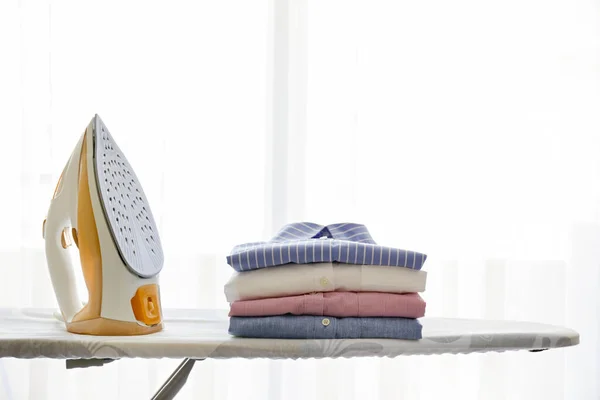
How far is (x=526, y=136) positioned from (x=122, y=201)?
1332mm

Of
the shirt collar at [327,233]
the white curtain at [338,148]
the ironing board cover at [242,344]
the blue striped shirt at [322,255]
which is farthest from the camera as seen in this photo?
the white curtain at [338,148]

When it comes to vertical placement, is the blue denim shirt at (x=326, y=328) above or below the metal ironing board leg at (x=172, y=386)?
above

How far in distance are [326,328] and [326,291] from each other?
5cm

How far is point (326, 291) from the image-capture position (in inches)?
33.9

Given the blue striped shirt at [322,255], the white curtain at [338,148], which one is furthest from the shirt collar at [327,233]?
the white curtain at [338,148]

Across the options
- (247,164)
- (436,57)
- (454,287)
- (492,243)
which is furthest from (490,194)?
(247,164)

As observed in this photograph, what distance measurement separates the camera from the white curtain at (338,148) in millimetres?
1931

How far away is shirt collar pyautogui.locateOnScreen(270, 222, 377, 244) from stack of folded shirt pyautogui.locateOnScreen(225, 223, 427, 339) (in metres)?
0.17

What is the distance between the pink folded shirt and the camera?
84cm

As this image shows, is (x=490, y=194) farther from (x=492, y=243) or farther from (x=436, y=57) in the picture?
(x=436, y=57)

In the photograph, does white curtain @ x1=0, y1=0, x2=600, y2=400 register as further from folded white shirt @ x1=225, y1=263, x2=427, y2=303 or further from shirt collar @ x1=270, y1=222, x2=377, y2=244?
folded white shirt @ x1=225, y1=263, x2=427, y2=303

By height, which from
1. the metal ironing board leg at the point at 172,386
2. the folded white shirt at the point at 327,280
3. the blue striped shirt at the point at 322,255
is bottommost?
the metal ironing board leg at the point at 172,386

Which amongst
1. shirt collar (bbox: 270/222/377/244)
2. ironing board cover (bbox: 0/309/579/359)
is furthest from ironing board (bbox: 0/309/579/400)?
shirt collar (bbox: 270/222/377/244)

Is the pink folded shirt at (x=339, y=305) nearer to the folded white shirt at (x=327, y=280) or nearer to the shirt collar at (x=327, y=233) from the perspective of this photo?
the folded white shirt at (x=327, y=280)
